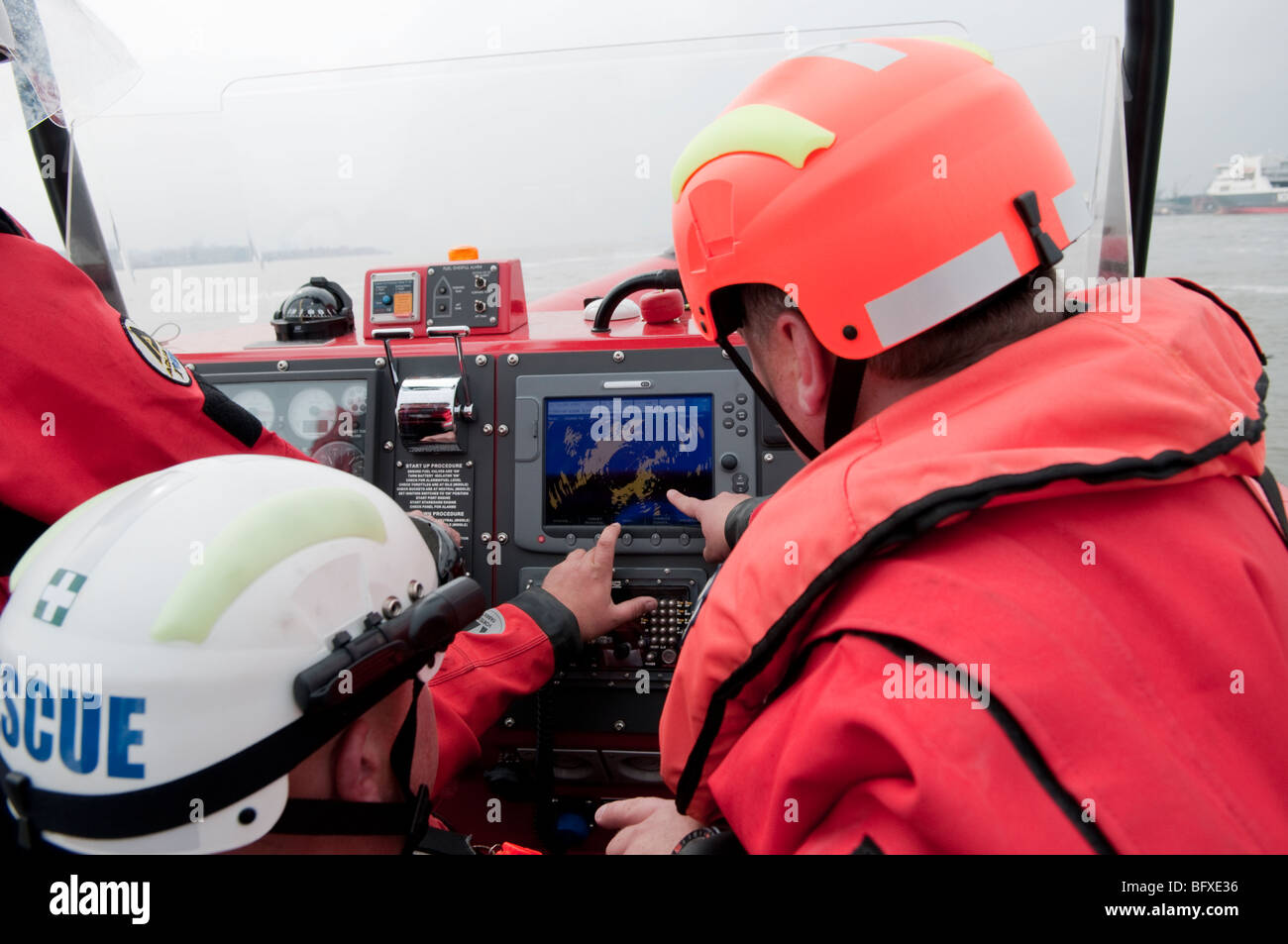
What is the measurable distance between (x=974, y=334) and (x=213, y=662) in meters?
0.92

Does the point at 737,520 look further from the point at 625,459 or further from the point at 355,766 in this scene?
the point at 355,766

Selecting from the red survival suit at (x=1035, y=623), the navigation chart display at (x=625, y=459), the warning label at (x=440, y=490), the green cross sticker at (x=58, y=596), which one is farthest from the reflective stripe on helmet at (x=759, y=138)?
the warning label at (x=440, y=490)

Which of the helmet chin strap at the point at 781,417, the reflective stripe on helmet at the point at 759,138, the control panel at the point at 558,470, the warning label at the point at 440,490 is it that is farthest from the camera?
the warning label at the point at 440,490

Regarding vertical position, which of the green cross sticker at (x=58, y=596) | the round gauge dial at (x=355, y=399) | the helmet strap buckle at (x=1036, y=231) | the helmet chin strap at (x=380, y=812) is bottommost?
the helmet chin strap at (x=380, y=812)

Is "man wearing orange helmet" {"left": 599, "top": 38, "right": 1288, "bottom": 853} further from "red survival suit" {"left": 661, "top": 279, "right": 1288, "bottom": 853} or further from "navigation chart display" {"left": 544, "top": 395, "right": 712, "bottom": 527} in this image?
"navigation chart display" {"left": 544, "top": 395, "right": 712, "bottom": 527}

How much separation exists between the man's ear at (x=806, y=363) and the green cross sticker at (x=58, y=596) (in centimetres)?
86

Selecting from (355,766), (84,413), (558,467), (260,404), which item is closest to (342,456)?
(260,404)

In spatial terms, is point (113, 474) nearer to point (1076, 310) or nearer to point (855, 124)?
point (855, 124)

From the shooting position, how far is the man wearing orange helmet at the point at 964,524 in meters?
0.62

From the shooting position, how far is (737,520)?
1625 millimetres

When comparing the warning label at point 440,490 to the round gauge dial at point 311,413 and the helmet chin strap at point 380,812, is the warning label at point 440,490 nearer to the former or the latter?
the round gauge dial at point 311,413

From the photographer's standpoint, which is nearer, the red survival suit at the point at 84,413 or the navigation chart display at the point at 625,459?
the red survival suit at the point at 84,413

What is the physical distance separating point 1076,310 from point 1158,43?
6.57ft

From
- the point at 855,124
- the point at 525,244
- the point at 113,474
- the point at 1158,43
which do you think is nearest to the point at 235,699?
the point at 113,474
